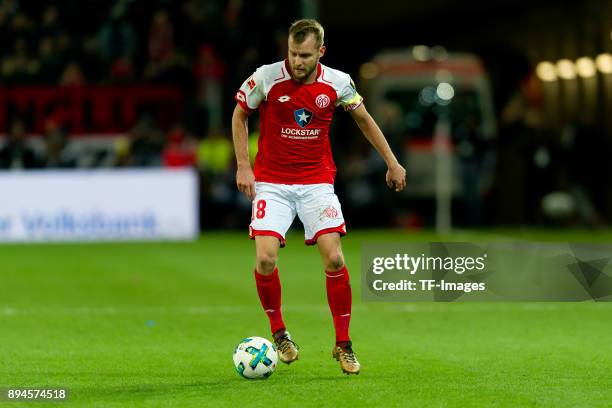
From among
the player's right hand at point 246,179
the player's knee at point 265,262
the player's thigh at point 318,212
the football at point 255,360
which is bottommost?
the football at point 255,360

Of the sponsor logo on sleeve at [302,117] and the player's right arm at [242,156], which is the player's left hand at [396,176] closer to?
the sponsor logo on sleeve at [302,117]

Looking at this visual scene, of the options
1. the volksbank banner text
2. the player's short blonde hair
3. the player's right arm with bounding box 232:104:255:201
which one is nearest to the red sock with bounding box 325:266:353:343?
the player's right arm with bounding box 232:104:255:201

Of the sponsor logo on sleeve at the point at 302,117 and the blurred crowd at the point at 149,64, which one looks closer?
the sponsor logo on sleeve at the point at 302,117

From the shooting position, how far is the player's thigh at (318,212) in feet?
28.9

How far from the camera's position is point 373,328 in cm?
1131

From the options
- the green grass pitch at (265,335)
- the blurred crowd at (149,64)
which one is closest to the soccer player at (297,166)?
the green grass pitch at (265,335)

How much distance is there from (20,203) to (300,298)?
8.95 meters

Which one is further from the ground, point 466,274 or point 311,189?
point 311,189

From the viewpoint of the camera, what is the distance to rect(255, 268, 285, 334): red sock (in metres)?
8.97

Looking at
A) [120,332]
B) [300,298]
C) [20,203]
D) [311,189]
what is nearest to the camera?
[311,189]

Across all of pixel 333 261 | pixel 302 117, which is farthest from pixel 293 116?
pixel 333 261

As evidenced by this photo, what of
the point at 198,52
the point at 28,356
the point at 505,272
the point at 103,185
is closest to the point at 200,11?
the point at 198,52

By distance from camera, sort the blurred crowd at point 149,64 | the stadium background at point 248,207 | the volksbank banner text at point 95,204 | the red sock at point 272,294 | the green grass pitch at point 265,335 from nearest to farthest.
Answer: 1. the green grass pitch at point 265,335
2. the stadium background at point 248,207
3. the red sock at point 272,294
4. the volksbank banner text at point 95,204
5. the blurred crowd at point 149,64

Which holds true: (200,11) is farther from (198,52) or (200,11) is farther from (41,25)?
(41,25)
